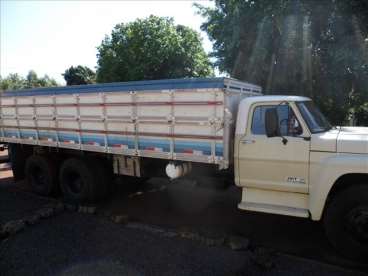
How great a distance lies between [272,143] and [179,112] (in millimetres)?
1528

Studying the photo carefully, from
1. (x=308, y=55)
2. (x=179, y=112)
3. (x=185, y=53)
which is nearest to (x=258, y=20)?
(x=308, y=55)

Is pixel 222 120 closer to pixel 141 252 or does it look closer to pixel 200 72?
pixel 141 252

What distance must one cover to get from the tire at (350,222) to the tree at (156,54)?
1393 centimetres

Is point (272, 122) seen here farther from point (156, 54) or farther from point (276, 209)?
point (156, 54)

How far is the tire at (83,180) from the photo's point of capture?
258 inches

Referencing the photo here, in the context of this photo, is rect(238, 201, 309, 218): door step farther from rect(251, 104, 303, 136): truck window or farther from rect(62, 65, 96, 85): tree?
rect(62, 65, 96, 85): tree

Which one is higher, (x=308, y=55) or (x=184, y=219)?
(x=308, y=55)

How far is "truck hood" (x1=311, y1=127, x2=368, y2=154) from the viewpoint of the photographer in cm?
400

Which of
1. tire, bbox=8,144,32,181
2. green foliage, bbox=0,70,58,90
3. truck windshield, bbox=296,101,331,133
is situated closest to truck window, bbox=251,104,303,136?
truck windshield, bbox=296,101,331,133

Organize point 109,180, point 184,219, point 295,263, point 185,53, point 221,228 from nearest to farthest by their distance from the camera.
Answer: point 295,263 < point 221,228 < point 184,219 < point 109,180 < point 185,53

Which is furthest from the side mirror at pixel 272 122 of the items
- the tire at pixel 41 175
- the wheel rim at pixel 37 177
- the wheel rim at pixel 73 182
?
the wheel rim at pixel 37 177

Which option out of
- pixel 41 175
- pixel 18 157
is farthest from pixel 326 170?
pixel 18 157

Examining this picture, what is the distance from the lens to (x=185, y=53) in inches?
709

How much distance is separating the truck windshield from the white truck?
0.07ft
